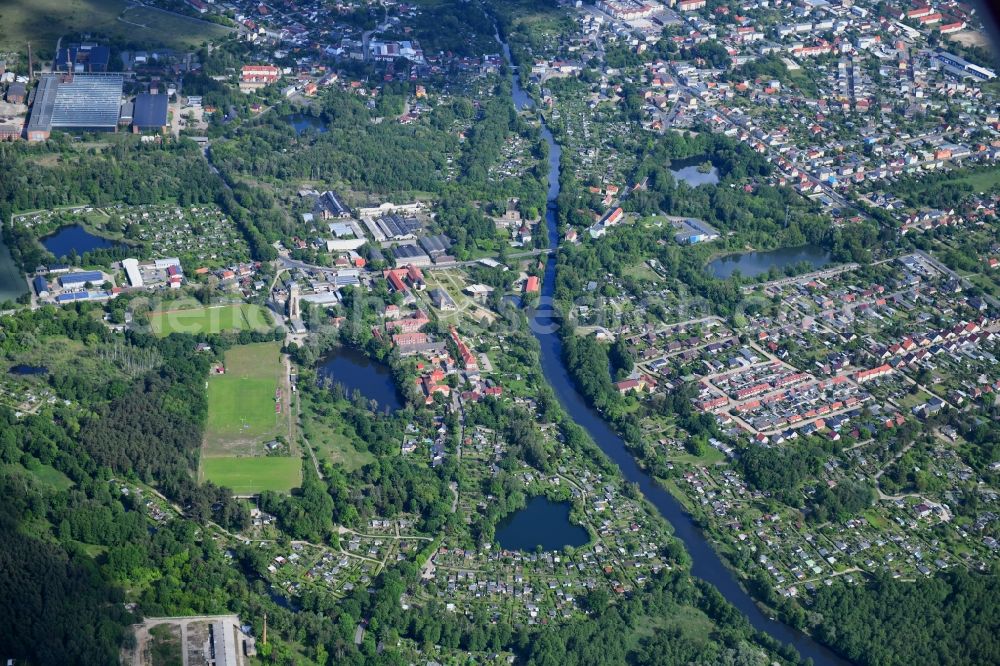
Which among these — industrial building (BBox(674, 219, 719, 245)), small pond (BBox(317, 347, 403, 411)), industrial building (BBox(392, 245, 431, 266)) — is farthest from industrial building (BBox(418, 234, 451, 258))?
industrial building (BBox(674, 219, 719, 245))

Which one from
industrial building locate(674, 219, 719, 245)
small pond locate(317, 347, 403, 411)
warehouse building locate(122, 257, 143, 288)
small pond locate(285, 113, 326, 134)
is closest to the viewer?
small pond locate(317, 347, 403, 411)

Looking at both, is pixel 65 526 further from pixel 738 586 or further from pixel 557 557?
pixel 738 586

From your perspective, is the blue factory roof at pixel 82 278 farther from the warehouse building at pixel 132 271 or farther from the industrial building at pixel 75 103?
the industrial building at pixel 75 103

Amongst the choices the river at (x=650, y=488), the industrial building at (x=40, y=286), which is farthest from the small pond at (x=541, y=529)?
the industrial building at (x=40, y=286)

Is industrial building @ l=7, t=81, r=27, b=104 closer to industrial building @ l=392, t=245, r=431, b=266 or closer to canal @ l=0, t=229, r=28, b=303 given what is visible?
canal @ l=0, t=229, r=28, b=303

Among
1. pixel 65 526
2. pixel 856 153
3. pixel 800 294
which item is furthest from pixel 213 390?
pixel 856 153

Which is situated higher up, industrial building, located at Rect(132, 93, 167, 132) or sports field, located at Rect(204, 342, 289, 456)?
industrial building, located at Rect(132, 93, 167, 132)
